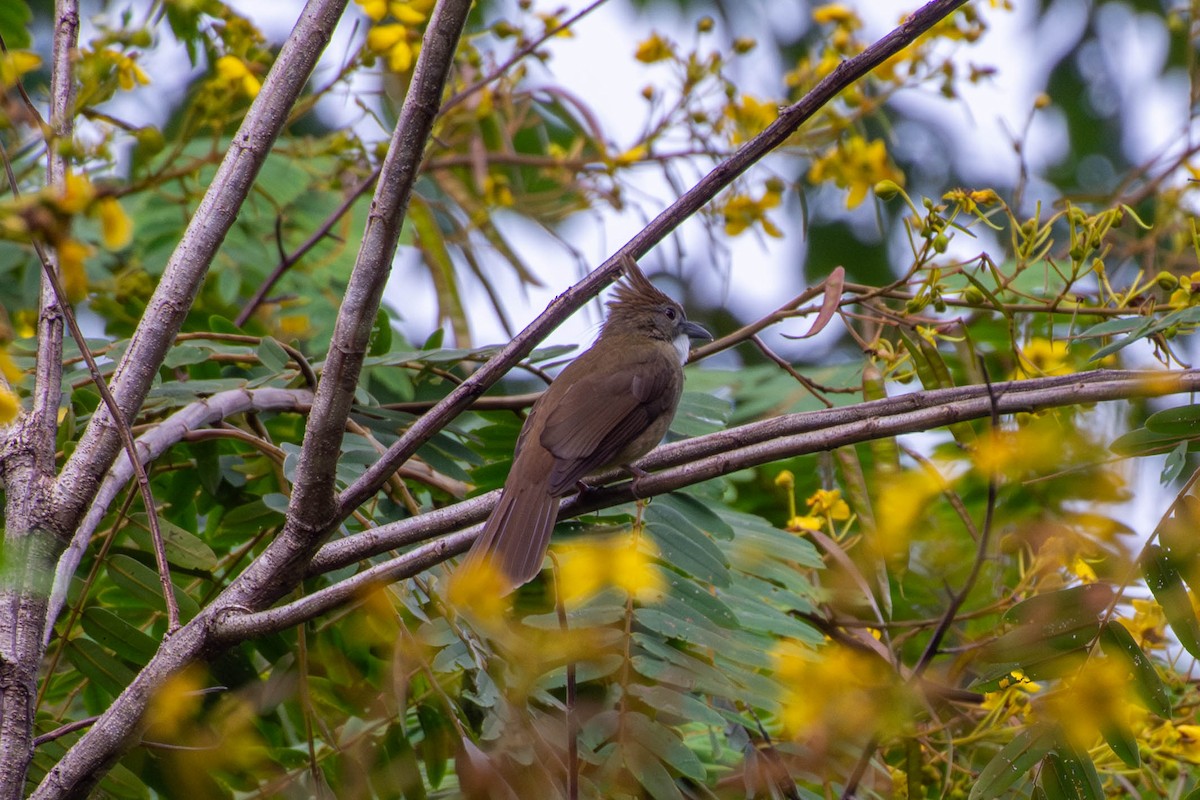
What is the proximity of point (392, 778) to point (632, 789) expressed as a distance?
1.73 ft

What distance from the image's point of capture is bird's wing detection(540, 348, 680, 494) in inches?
139

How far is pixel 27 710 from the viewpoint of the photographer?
2.07 m

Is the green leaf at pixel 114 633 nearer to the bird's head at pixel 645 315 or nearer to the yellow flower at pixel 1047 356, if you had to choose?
the yellow flower at pixel 1047 356

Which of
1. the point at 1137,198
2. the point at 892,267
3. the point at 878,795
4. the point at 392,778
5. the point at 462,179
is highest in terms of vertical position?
the point at 892,267

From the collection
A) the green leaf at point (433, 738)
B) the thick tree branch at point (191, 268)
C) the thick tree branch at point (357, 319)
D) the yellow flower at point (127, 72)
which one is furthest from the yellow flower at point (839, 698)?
the yellow flower at point (127, 72)

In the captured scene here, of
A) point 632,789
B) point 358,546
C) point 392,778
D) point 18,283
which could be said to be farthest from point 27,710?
point 18,283

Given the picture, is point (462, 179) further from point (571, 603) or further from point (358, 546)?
point (358, 546)

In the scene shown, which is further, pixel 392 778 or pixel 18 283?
pixel 18 283

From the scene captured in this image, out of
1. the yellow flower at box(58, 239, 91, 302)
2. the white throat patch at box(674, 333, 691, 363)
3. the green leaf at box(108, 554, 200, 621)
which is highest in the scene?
the white throat patch at box(674, 333, 691, 363)

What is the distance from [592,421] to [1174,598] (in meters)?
1.87

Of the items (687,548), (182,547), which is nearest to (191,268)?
(182,547)

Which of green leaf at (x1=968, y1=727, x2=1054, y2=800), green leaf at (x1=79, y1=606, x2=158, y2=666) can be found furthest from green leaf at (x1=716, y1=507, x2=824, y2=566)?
green leaf at (x1=79, y1=606, x2=158, y2=666)

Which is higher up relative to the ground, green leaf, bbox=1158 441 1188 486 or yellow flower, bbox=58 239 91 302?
yellow flower, bbox=58 239 91 302

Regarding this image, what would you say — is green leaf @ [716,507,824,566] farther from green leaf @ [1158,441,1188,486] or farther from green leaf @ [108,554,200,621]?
green leaf @ [108,554,200,621]
